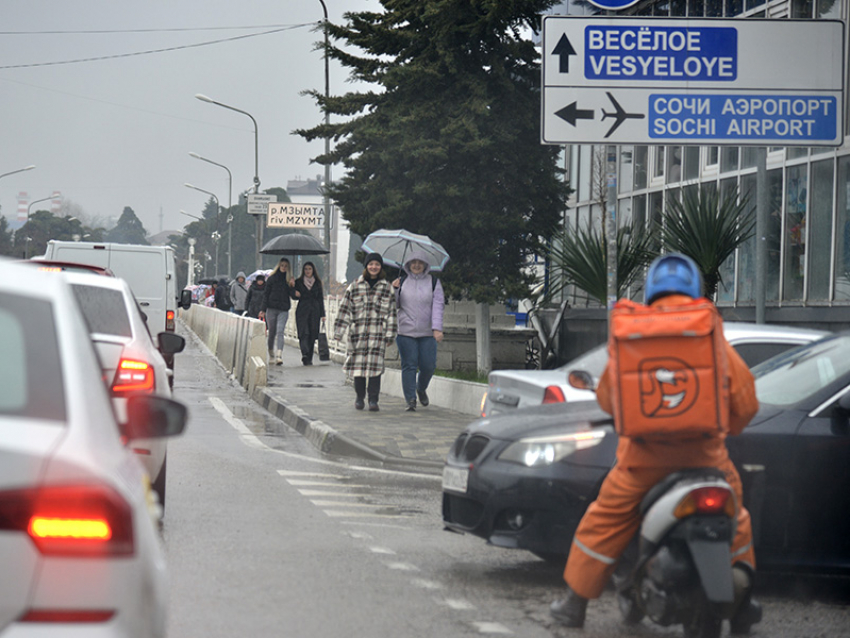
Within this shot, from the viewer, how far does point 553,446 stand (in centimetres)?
615

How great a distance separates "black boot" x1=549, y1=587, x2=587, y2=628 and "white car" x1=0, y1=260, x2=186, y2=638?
8.27 ft

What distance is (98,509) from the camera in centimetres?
281

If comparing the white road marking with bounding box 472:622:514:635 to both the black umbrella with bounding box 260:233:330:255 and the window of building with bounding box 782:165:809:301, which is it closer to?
the window of building with bounding box 782:165:809:301

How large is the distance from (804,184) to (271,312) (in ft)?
32.9

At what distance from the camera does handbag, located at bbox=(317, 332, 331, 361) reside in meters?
25.3

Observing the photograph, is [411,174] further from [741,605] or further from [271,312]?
[741,605]

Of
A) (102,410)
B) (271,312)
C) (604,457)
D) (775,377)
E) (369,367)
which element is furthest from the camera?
(271,312)

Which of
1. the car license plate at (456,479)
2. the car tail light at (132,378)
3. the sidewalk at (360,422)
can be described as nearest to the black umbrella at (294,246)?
the sidewalk at (360,422)

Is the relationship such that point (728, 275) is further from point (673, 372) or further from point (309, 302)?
point (673, 372)

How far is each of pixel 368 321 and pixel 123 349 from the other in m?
7.24

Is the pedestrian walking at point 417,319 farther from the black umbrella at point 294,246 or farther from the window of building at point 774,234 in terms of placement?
the black umbrella at point 294,246

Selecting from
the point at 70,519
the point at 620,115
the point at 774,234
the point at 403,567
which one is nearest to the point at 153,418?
the point at 70,519

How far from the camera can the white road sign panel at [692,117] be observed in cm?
1022

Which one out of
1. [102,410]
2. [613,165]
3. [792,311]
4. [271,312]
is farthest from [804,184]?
[102,410]
